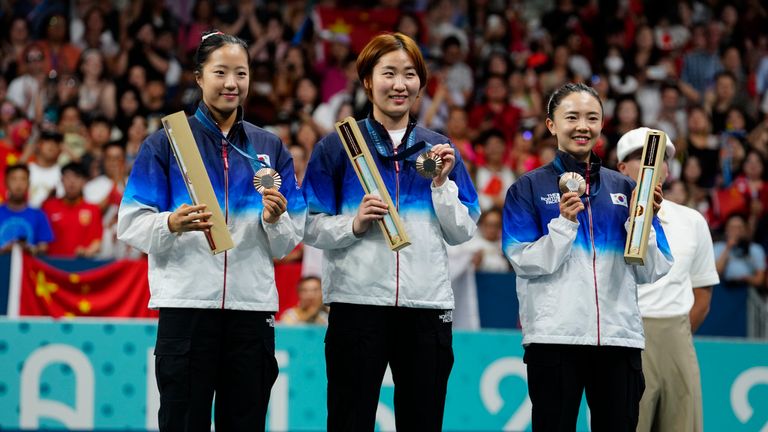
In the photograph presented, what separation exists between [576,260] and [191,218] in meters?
1.71

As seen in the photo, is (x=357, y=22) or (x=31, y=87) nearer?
(x=31, y=87)

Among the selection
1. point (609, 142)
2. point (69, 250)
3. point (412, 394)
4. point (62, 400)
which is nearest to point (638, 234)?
point (412, 394)

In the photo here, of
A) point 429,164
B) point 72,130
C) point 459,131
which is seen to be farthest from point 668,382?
point 72,130

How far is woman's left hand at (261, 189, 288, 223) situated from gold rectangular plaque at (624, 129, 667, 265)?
1521mm

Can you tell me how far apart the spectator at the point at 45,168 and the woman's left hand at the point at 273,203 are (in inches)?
238

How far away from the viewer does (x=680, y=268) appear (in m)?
6.07

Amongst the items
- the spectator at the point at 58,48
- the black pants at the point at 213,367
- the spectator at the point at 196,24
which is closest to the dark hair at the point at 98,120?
the spectator at the point at 58,48

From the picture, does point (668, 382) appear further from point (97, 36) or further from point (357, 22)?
point (357, 22)

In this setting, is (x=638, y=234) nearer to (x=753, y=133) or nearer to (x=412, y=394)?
(x=412, y=394)

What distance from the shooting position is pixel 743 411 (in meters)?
7.67

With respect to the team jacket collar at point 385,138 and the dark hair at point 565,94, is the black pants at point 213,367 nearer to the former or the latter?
the team jacket collar at point 385,138

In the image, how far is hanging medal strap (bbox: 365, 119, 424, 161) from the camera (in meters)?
4.93

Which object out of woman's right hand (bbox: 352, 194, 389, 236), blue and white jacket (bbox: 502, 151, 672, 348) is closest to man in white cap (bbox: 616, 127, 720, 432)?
blue and white jacket (bbox: 502, 151, 672, 348)

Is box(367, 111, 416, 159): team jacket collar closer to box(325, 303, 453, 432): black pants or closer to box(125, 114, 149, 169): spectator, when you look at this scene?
box(325, 303, 453, 432): black pants
